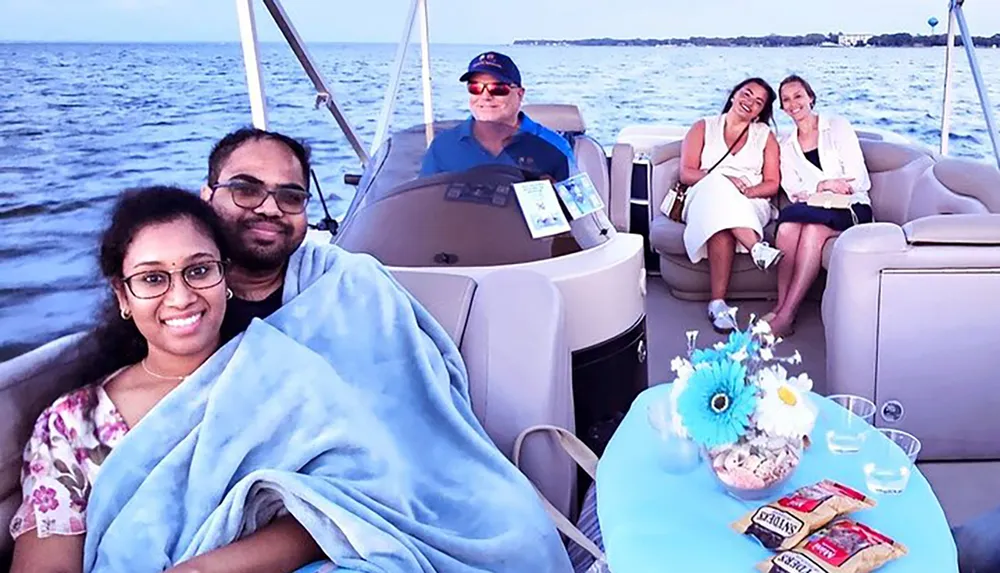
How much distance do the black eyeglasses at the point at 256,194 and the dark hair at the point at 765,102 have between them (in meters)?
3.05

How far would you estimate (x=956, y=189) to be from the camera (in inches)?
132

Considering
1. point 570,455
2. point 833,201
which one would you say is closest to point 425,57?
point 833,201

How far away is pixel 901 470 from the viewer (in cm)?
137

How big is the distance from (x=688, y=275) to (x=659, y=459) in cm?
247

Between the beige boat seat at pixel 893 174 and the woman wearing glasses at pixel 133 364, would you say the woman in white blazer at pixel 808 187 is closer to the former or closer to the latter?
the beige boat seat at pixel 893 174

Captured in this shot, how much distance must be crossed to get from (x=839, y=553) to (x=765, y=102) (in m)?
3.21

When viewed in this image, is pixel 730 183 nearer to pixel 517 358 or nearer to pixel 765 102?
pixel 765 102

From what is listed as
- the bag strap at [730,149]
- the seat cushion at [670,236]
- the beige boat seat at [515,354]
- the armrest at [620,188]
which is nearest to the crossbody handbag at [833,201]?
the seat cushion at [670,236]

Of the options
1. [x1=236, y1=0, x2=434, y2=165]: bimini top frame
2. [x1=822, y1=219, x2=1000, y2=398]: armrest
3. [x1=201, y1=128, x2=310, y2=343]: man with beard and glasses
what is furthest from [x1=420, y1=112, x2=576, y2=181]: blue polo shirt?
[x1=822, y1=219, x2=1000, y2=398]: armrest

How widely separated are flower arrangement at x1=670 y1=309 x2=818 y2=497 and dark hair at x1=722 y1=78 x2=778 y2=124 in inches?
114

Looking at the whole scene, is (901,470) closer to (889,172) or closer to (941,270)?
(941,270)

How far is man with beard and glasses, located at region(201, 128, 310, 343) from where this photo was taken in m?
1.44

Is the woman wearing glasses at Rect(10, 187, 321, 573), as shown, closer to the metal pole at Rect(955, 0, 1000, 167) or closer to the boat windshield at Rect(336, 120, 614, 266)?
the boat windshield at Rect(336, 120, 614, 266)

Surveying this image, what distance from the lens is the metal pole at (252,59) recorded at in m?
2.56
